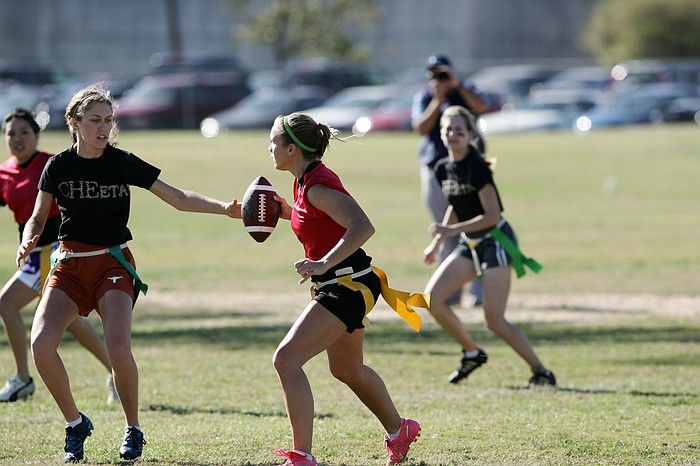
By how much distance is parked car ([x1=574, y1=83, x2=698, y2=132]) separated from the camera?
40594mm

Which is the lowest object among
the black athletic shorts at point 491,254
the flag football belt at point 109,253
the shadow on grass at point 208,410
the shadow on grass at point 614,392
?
the shadow on grass at point 614,392

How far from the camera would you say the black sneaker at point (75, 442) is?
6.86m

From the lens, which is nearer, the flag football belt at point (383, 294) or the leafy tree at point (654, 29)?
the flag football belt at point (383, 294)

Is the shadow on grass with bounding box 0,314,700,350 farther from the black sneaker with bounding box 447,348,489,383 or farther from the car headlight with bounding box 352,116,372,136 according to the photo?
the car headlight with bounding box 352,116,372,136

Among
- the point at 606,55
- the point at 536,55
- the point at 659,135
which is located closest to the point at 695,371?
the point at 659,135

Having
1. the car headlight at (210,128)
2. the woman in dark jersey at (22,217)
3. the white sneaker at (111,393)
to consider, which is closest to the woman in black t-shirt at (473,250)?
the white sneaker at (111,393)

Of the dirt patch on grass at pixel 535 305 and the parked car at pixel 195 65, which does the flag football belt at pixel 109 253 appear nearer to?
the dirt patch on grass at pixel 535 305

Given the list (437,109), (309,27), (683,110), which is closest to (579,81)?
(683,110)

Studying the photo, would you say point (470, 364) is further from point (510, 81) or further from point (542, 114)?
point (510, 81)

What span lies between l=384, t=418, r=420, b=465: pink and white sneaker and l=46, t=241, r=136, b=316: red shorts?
59.6 inches

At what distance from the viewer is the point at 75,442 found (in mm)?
6895

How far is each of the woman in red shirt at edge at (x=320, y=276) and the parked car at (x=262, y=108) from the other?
33.0m

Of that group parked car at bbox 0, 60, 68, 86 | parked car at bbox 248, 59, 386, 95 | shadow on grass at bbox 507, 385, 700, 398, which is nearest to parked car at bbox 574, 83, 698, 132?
parked car at bbox 248, 59, 386, 95

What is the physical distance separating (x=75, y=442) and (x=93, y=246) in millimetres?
993
